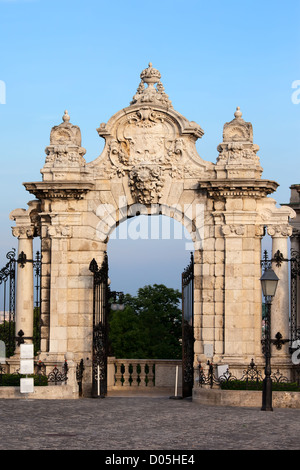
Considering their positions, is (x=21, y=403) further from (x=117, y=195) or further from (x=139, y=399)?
(x=117, y=195)

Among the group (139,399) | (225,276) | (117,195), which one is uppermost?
(117,195)

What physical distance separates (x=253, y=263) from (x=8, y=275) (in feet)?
24.1

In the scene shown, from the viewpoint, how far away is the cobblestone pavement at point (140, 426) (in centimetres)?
1723

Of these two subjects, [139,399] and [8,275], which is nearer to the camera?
[139,399]

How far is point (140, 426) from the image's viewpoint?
20266 millimetres

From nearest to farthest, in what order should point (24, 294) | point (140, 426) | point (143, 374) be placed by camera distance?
point (140, 426), point (24, 294), point (143, 374)

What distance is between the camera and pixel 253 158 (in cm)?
→ 2869

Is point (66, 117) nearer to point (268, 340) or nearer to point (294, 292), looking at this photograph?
point (294, 292)

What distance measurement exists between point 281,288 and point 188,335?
293 centimetres

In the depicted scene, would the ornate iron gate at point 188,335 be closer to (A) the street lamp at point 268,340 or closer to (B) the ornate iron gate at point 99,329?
(B) the ornate iron gate at point 99,329

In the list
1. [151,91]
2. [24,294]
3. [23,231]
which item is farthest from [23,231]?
[151,91]

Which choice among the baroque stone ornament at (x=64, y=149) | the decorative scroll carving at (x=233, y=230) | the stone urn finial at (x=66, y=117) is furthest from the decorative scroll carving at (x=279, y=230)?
the stone urn finial at (x=66, y=117)
